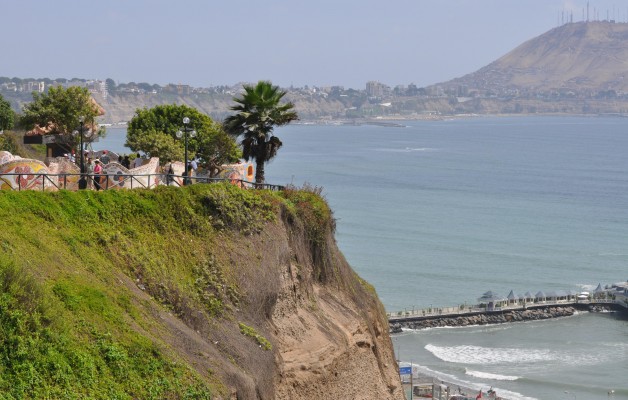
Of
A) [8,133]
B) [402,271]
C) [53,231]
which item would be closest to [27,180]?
[53,231]

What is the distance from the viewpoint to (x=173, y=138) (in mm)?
47406

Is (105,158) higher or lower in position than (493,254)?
higher

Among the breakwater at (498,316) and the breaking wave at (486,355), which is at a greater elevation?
the breakwater at (498,316)

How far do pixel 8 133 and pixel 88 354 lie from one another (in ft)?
108

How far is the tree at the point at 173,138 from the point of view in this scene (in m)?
44.0

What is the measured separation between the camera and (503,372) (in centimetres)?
6500

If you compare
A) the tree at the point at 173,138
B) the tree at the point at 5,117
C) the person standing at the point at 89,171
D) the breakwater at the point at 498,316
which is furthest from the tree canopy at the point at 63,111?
the breakwater at the point at 498,316

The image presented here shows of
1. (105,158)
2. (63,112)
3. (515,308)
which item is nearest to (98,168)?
(105,158)

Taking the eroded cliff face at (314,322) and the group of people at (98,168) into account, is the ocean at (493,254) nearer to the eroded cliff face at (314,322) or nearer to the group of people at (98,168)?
the group of people at (98,168)

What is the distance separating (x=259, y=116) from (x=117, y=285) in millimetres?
10639

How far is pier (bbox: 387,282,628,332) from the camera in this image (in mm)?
76875

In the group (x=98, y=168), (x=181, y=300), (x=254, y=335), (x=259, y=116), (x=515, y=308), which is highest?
(x=259, y=116)

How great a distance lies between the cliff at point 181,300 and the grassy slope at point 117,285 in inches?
0.9

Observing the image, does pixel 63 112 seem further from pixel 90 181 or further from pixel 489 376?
pixel 489 376
